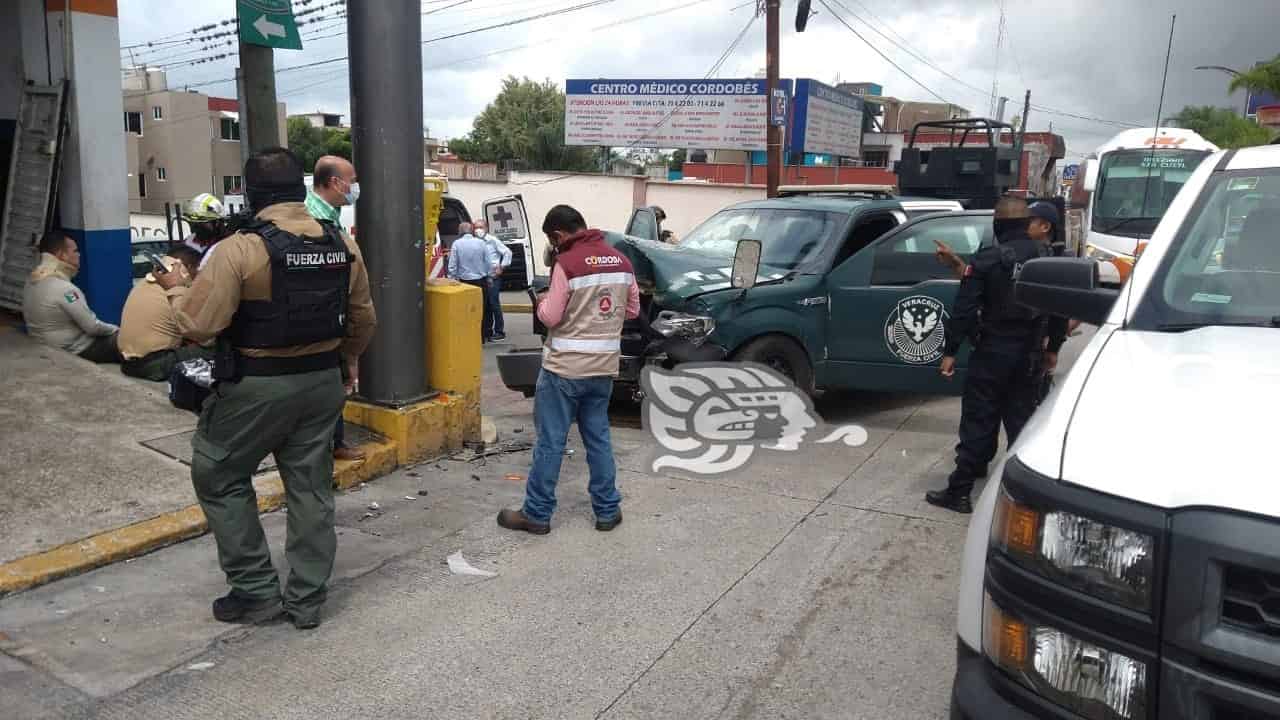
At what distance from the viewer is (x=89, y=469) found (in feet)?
17.0

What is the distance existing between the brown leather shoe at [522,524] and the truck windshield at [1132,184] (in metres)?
11.8

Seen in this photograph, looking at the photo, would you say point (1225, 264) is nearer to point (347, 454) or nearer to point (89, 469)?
point (347, 454)

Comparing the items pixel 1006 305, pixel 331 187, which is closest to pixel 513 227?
pixel 331 187

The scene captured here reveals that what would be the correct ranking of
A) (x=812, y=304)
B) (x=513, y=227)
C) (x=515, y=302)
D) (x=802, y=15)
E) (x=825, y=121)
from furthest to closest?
(x=825, y=121), (x=802, y=15), (x=513, y=227), (x=515, y=302), (x=812, y=304)

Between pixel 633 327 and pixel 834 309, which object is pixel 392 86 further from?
pixel 834 309

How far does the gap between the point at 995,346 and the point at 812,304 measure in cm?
210

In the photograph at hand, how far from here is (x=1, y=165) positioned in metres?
8.40

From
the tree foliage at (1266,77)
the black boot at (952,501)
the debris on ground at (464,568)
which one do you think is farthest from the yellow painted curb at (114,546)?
the tree foliage at (1266,77)

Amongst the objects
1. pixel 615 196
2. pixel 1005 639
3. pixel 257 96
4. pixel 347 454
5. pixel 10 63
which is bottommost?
pixel 347 454

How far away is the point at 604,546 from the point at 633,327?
2.31 m

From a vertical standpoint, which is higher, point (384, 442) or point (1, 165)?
point (1, 165)

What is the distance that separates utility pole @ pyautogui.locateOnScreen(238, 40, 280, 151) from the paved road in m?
2.79

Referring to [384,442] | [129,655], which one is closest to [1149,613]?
[129,655]

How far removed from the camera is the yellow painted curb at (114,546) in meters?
4.16
